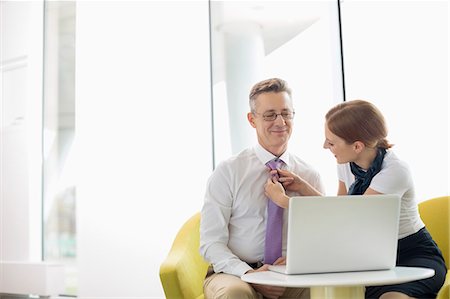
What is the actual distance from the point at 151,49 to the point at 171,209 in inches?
46.9

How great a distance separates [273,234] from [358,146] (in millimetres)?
510

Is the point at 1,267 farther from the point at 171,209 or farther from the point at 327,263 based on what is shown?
the point at 327,263

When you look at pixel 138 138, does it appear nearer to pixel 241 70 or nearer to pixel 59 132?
pixel 241 70

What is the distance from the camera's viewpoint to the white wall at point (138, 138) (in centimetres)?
420

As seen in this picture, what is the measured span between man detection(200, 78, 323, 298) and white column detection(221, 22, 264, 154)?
1.54 meters

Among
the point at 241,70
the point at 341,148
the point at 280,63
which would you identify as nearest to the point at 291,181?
the point at 341,148

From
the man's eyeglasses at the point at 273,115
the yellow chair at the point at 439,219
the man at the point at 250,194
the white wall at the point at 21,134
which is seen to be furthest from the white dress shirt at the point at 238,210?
the white wall at the point at 21,134

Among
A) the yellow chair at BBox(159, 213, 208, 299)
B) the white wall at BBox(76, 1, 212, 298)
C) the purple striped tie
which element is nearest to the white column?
the white wall at BBox(76, 1, 212, 298)

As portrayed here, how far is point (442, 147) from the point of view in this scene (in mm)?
3211

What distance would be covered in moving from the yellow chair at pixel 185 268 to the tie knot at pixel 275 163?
63 centimetres

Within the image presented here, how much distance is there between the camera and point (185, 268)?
277cm

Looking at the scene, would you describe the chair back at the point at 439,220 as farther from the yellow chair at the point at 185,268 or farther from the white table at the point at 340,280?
the yellow chair at the point at 185,268

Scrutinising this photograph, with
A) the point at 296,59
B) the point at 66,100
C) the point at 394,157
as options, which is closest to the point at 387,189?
the point at 394,157

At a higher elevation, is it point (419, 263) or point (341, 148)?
point (341, 148)
